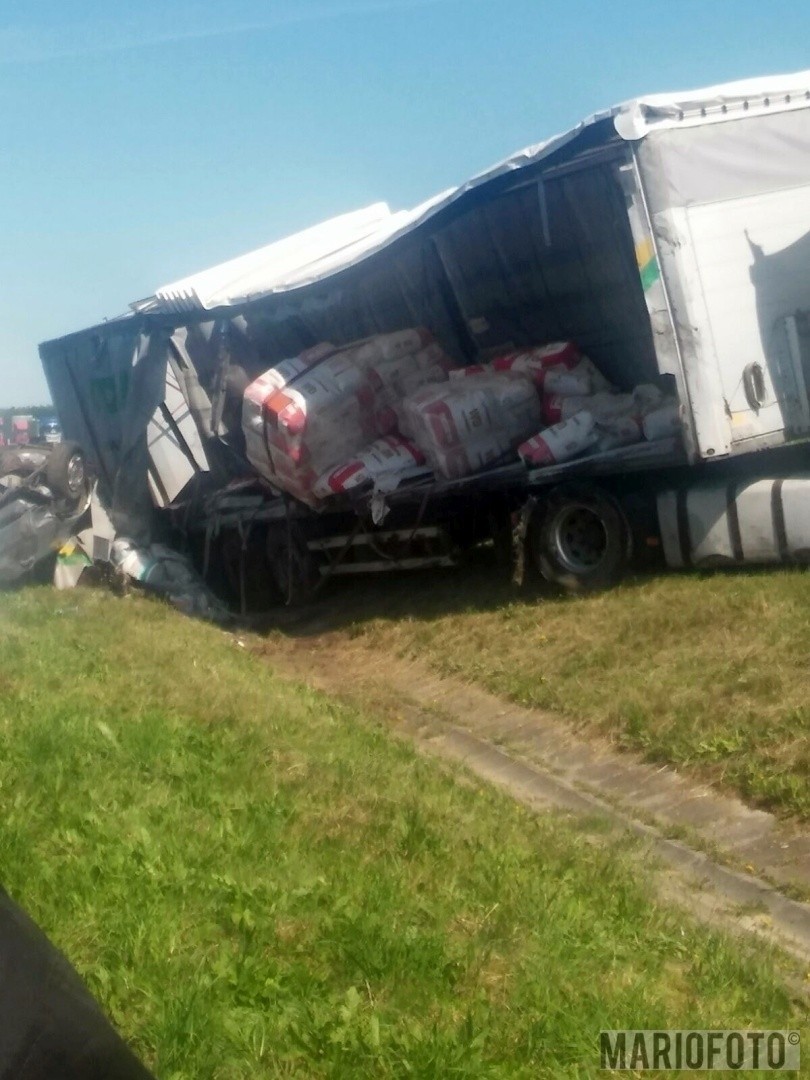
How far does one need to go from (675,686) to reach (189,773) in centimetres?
289

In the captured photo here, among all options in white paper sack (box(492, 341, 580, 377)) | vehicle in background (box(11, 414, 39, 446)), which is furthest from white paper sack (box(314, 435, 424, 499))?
vehicle in background (box(11, 414, 39, 446))

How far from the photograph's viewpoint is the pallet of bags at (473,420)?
35.7 ft

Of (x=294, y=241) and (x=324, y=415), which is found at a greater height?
(x=294, y=241)

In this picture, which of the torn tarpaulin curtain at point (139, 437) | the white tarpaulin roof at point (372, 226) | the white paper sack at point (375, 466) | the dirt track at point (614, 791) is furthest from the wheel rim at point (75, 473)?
the dirt track at point (614, 791)

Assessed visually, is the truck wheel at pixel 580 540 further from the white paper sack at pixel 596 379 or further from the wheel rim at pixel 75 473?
the wheel rim at pixel 75 473

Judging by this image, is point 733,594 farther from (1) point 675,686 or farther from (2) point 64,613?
(2) point 64,613

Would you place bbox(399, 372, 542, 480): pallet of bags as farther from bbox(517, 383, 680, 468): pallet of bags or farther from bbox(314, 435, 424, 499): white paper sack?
bbox(517, 383, 680, 468): pallet of bags

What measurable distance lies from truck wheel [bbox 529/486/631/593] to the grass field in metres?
0.22

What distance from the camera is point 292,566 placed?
42.8 feet

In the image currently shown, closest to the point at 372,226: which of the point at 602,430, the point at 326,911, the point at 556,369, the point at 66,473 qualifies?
the point at 66,473

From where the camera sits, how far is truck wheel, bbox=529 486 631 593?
1001 cm

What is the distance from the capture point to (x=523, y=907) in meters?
4.75

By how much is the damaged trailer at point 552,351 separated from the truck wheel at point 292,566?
1.2 inches

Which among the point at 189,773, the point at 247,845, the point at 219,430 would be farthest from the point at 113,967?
the point at 219,430
